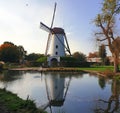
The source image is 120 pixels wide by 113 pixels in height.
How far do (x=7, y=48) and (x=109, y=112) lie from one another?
68.2m

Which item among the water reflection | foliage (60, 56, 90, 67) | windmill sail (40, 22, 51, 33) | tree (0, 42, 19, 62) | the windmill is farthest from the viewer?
tree (0, 42, 19, 62)

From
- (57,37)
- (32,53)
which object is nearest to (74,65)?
(57,37)

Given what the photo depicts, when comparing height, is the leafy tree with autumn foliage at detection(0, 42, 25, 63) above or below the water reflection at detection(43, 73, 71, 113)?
above

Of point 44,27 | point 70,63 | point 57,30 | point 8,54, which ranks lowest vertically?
point 70,63

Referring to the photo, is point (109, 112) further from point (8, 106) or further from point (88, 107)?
point (8, 106)

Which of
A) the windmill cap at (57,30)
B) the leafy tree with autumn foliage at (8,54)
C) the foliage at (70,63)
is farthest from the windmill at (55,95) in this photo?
the leafy tree with autumn foliage at (8,54)

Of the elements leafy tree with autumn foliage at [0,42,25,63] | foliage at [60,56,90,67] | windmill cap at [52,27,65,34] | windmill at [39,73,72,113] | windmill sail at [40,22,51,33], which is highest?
windmill sail at [40,22,51,33]

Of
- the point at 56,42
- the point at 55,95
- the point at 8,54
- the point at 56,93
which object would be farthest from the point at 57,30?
the point at 55,95

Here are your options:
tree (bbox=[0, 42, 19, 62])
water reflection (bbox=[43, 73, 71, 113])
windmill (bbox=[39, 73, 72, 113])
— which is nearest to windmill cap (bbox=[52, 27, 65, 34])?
tree (bbox=[0, 42, 19, 62])

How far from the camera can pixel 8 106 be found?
39.4ft

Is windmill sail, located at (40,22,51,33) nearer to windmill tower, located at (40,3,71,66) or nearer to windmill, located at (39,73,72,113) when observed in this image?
windmill tower, located at (40,3,71,66)

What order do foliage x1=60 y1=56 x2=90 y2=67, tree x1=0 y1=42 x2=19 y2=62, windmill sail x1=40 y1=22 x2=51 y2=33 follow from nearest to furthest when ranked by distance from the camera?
foliage x1=60 y1=56 x2=90 y2=67 < windmill sail x1=40 y1=22 x2=51 y2=33 < tree x1=0 y1=42 x2=19 y2=62

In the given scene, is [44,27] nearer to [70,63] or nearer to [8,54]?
[70,63]

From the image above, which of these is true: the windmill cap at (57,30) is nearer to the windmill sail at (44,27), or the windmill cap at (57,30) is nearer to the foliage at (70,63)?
the windmill sail at (44,27)
